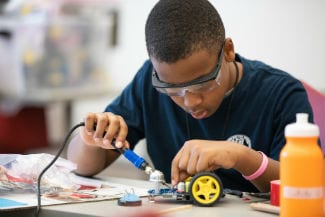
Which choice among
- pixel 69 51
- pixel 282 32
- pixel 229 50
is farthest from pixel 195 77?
pixel 69 51

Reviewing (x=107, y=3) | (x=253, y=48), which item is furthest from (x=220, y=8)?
(x=107, y=3)

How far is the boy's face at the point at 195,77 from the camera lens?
1.41 m

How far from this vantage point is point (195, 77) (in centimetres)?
142

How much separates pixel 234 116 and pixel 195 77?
1.01 ft

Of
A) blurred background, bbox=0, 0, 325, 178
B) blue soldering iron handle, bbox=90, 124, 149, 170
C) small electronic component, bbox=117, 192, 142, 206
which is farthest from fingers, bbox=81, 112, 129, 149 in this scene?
blurred background, bbox=0, 0, 325, 178

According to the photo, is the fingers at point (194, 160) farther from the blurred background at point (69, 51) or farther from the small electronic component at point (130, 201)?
the blurred background at point (69, 51)

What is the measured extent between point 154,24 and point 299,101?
42 centimetres

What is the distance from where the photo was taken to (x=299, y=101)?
1602mm

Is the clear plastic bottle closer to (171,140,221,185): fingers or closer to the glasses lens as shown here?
(171,140,221,185): fingers

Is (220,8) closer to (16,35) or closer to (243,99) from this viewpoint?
(16,35)

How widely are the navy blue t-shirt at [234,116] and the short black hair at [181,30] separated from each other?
9.4 inches

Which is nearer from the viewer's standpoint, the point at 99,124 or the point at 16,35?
the point at 99,124

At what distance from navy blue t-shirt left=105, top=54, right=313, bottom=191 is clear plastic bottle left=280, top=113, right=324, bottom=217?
1.64 feet

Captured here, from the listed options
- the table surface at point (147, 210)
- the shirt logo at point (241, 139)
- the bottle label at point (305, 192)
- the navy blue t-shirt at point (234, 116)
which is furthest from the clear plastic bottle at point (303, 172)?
the shirt logo at point (241, 139)
